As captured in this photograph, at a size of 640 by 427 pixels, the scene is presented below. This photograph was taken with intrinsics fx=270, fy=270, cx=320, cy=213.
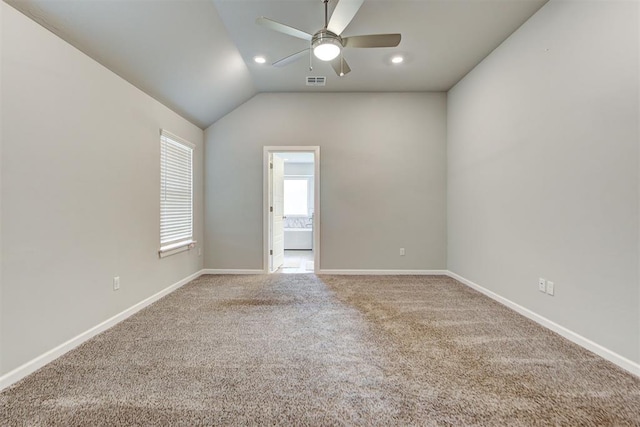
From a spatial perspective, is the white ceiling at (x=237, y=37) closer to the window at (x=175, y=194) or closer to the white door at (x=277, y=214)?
the window at (x=175, y=194)

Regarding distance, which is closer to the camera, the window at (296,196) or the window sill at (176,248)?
the window sill at (176,248)

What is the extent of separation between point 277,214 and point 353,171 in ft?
4.95

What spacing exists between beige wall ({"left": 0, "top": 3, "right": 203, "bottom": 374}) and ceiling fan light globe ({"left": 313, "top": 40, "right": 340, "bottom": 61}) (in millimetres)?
1851

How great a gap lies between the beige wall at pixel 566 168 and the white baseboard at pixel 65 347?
3851mm

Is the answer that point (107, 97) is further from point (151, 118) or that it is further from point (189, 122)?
point (189, 122)

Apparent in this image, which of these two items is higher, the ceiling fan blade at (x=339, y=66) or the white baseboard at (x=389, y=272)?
the ceiling fan blade at (x=339, y=66)

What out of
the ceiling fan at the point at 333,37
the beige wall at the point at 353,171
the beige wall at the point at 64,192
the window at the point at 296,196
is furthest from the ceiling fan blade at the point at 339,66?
the window at the point at 296,196

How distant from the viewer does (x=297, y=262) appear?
5430 mm

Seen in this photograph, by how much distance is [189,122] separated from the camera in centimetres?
383

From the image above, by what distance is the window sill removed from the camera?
125 inches

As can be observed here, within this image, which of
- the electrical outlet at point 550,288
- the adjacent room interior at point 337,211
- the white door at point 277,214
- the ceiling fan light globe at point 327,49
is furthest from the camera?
the white door at point 277,214

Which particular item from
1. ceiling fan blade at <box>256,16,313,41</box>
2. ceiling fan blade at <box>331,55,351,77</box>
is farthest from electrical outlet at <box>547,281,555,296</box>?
ceiling fan blade at <box>256,16,313,41</box>

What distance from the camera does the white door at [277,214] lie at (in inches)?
176

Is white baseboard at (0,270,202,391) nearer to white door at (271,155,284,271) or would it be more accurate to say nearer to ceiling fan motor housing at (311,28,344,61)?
white door at (271,155,284,271)
